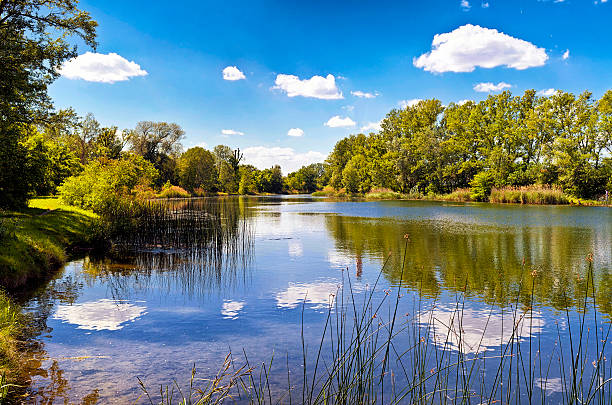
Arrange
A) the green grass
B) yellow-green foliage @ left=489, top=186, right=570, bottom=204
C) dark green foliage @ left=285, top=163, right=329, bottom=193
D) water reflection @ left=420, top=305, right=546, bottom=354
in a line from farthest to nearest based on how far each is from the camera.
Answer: dark green foliage @ left=285, top=163, right=329, bottom=193 < yellow-green foliage @ left=489, top=186, right=570, bottom=204 < water reflection @ left=420, top=305, right=546, bottom=354 < the green grass

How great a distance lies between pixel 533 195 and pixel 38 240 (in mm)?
40444

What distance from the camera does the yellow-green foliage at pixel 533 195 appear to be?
3716 cm

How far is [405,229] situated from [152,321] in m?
15.3

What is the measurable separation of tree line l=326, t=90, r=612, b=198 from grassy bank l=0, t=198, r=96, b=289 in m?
42.3

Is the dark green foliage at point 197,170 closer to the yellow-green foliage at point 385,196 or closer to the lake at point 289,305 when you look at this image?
the yellow-green foliage at point 385,196

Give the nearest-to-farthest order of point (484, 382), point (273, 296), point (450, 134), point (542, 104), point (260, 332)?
point (484, 382)
point (260, 332)
point (273, 296)
point (542, 104)
point (450, 134)

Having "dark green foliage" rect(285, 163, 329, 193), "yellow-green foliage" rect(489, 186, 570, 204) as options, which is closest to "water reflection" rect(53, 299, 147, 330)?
"yellow-green foliage" rect(489, 186, 570, 204)

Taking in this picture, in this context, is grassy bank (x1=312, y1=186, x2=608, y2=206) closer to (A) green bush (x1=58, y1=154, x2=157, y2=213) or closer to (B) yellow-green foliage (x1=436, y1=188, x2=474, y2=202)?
(B) yellow-green foliage (x1=436, y1=188, x2=474, y2=202)

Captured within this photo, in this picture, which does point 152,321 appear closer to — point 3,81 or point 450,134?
point 3,81

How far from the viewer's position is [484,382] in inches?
179

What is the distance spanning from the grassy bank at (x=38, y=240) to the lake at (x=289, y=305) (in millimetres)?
598

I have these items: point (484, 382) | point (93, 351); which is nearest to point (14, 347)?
point (93, 351)

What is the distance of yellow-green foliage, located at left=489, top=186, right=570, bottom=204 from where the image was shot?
3716 cm

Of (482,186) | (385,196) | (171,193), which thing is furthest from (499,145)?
(171,193)
